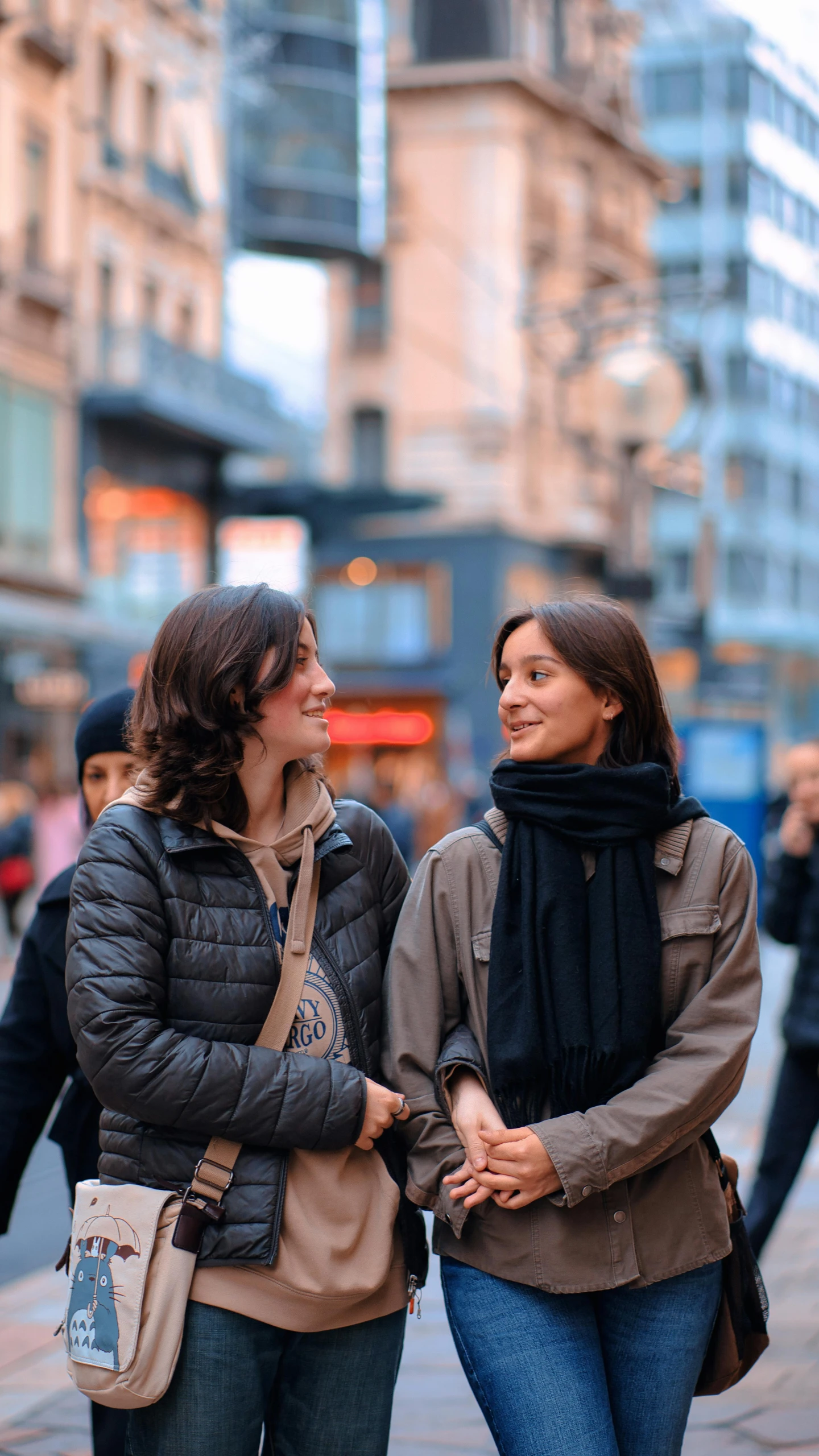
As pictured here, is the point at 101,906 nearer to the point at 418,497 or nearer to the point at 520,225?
the point at 418,497

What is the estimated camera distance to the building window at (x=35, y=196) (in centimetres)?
2431

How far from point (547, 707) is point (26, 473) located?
2253 cm

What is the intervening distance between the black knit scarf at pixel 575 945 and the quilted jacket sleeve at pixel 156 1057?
0.26m

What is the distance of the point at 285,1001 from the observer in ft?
8.64

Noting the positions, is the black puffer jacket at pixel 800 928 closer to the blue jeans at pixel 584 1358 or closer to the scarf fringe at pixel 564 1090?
the blue jeans at pixel 584 1358

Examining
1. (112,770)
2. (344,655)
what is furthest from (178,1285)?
(344,655)

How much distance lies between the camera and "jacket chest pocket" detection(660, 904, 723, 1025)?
2689 millimetres

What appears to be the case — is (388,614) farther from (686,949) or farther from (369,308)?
(686,949)

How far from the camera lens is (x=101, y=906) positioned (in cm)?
257

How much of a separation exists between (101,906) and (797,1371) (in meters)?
3.13

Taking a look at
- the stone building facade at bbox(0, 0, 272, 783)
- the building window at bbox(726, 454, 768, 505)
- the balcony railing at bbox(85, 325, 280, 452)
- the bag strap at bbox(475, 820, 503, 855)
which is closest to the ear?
the bag strap at bbox(475, 820, 503, 855)

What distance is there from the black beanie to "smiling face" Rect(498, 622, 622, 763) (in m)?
1.03

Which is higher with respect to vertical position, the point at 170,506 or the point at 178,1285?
the point at 170,506

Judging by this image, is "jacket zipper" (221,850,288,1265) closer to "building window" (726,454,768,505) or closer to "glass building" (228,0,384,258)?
"glass building" (228,0,384,258)
